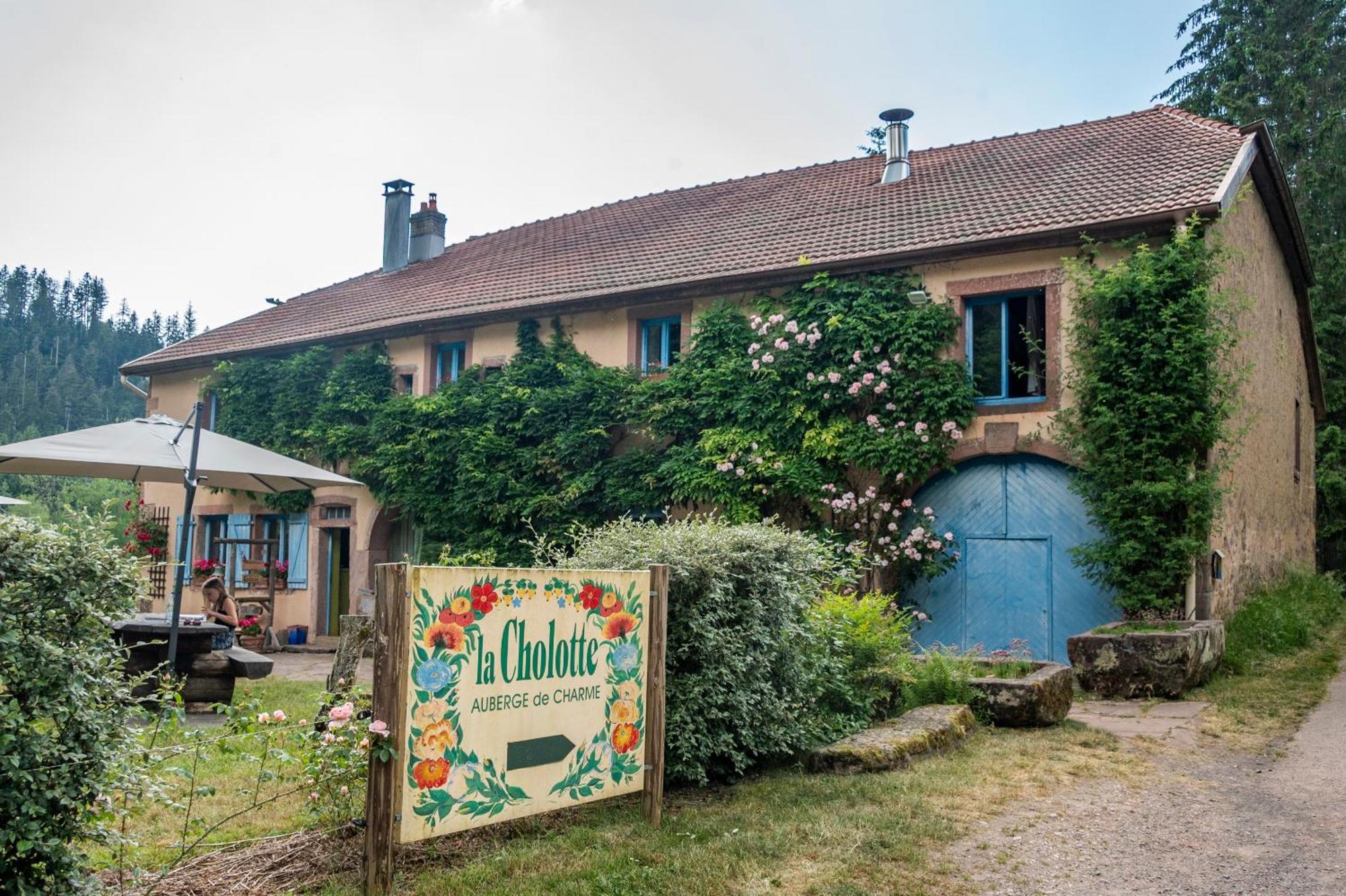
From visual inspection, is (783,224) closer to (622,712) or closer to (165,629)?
(165,629)

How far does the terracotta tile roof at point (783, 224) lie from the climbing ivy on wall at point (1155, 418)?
824 millimetres

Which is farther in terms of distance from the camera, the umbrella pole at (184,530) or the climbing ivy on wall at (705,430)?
the climbing ivy on wall at (705,430)

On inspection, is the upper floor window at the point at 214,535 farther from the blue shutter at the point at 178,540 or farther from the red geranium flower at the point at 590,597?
the red geranium flower at the point at 590,597

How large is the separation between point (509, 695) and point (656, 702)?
1.00 m

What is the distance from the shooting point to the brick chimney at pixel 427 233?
2248 cm

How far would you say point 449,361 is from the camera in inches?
718

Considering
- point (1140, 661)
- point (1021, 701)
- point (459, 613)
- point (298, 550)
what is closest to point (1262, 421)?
point (1140, 661)

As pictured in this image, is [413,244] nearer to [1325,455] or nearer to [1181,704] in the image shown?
[1181,704]

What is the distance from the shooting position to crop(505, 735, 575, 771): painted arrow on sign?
14.9ft

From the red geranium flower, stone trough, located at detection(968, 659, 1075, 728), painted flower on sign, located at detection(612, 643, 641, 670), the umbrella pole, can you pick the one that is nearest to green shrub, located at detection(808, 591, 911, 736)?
stone trough, located at detection(968, 659, 1075, 728)

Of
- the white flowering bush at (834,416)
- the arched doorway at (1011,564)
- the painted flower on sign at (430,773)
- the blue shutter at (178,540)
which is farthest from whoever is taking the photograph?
the blue shutter at (178,540)

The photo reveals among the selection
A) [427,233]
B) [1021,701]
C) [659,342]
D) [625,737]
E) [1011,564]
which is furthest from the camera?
[427,233]

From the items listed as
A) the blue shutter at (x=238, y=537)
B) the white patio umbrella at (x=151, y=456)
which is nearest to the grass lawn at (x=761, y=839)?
the white patio umbrella at (x=151, y=456)

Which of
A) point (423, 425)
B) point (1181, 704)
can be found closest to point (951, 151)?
point (423, 425)
